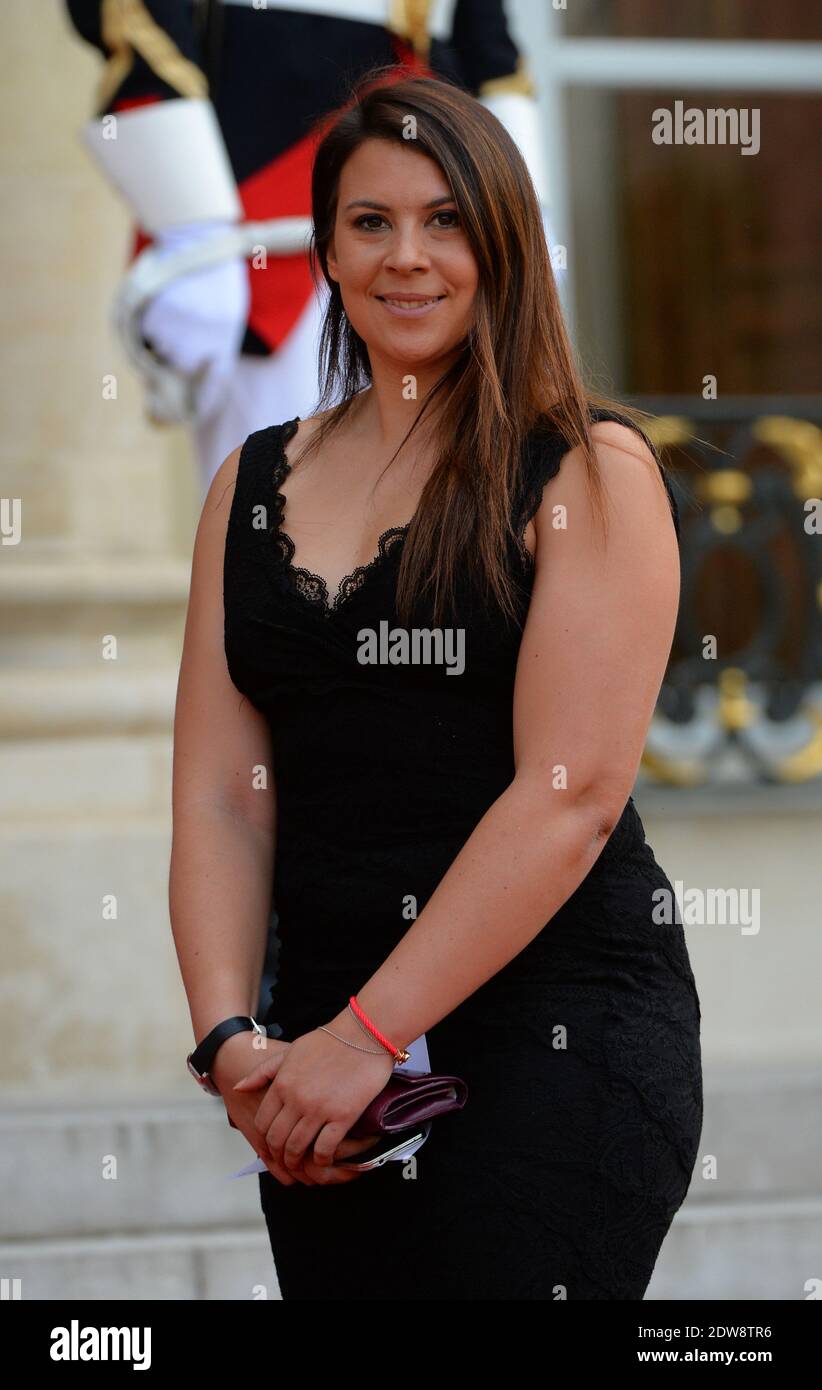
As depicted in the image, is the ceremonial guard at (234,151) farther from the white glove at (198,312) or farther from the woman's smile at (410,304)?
the woman's smile at (410,304)

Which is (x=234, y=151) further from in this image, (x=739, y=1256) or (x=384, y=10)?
(x=739, y=1256)

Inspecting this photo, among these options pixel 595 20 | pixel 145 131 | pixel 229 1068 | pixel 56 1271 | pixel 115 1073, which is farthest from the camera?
pixel 595 20

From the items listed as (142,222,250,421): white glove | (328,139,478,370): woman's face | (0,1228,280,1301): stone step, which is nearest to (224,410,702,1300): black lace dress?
(328,139,478,370): woman's face

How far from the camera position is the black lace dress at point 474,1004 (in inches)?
69.5

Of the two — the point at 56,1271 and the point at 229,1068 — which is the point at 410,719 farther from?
the point at 56,1271

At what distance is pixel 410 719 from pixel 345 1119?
38cm

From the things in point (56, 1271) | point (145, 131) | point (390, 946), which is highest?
point (145, 131)

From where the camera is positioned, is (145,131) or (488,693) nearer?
(488,693)

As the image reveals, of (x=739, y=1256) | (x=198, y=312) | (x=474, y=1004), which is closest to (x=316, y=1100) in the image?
(x=474, y=1004)

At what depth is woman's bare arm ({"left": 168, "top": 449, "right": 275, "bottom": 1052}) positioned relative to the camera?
1919 mm

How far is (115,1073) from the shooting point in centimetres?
413

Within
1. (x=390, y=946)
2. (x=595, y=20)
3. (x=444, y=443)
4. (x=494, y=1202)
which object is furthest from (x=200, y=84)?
(x=595, y=20)

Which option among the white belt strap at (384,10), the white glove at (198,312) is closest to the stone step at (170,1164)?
the white glove at (198,312)

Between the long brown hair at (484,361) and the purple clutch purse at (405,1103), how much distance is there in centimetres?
43
